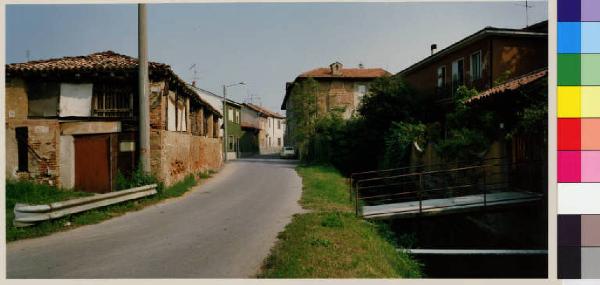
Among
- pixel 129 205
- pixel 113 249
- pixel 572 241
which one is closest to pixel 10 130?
pixel 129 205

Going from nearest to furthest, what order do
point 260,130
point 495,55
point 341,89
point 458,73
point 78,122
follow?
1. point 78,122
2. point 495,55
3. point 458,73
4. point 341,89
5. point 260,130

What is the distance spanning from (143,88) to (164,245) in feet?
22.7

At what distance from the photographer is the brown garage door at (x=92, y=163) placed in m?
13.3

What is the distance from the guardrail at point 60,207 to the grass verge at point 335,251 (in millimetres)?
5039

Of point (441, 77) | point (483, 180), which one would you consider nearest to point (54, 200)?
point (483, 180)

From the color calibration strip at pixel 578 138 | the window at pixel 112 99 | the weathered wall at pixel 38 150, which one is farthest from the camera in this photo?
the window at pixel 112 99

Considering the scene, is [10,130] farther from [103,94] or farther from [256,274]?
[256,274]

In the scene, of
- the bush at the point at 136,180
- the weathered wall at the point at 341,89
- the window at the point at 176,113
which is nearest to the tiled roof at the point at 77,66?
the window at the point at 176,113

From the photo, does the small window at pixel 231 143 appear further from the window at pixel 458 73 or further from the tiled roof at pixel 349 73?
the window at pixel 458 73

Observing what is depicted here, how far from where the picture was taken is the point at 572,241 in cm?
659

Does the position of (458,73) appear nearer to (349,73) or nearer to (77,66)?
(77,66)

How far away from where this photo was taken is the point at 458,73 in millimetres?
22516

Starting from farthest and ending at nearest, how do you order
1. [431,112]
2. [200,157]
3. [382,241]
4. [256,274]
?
[431,112], [200,157], [382,241], [256,274]

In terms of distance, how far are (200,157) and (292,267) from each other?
1666cm
